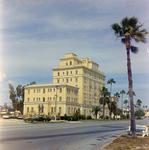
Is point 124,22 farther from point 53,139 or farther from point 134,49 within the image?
point 53,139

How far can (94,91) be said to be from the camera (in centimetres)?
9450

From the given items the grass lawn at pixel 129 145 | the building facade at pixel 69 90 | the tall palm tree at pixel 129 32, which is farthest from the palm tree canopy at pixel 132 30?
the building facade at pixel 69 90

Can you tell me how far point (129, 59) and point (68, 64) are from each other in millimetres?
73567

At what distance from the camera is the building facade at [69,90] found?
7206 cm

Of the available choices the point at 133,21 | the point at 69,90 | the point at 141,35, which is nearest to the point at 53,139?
the point at 141,35

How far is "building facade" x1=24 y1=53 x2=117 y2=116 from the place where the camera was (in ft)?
236

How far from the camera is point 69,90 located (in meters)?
74.6

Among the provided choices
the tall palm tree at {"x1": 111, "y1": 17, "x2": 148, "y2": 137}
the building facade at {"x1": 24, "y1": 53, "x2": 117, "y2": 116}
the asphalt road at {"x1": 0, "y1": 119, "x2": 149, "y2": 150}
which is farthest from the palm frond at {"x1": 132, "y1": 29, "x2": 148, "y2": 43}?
the building facade at {"x1": 24, "y1": 53, "x2": 117, "y2": 116}

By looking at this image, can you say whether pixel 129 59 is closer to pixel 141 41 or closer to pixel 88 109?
pixel 141 41

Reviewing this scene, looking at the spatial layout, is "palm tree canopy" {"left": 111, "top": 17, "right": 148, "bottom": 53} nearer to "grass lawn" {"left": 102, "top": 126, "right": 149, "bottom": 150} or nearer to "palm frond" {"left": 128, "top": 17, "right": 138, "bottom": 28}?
"palm frond" {"left": 128, "top": 17, "right": 138, "bottom": 28}

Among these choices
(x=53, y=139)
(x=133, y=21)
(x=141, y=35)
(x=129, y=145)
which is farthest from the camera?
(x=141, y=35)

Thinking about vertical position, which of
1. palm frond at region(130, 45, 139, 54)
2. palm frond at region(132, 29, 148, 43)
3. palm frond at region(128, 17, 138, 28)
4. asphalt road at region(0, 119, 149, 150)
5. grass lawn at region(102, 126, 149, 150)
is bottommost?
asphalt road at region(0, 119, 149, 150)

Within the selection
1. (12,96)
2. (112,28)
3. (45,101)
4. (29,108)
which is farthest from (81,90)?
(112,28)

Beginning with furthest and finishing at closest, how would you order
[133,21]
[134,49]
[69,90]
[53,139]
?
[69,90], [134,49], [133,21], [53,139]
